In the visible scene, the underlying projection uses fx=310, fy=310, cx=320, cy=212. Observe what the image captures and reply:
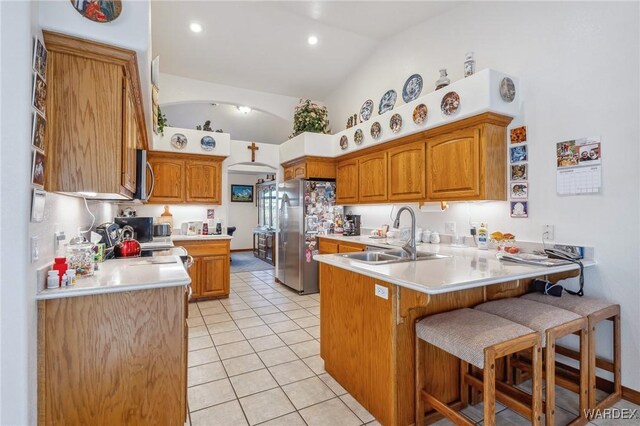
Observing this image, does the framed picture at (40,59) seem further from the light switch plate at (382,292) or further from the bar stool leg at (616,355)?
the bar stool leg at (616,355)

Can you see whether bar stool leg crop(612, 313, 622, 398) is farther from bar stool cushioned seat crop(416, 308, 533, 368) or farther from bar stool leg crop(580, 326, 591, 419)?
bar stool cushioned seat crop(416, 308, 533, 368)

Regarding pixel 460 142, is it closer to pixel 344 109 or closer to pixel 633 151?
pixel 633 151

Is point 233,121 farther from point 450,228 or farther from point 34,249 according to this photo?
point 34,249

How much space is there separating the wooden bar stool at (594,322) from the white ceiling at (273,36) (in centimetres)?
310

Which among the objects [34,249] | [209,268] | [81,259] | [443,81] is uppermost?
[443,81]

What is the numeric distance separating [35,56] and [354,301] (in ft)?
6.78

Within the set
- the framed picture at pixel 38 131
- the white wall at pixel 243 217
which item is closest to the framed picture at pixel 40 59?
the framed picture at pixel 38 131

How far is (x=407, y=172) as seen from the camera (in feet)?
11.8

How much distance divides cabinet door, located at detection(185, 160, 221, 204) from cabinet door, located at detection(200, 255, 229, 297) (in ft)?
3.13

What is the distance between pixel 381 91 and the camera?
14.5ft

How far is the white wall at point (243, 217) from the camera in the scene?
9.64 meters

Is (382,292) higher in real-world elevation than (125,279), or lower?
lower

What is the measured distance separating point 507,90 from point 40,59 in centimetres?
314

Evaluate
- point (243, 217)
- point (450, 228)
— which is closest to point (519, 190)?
point (450, 228)
